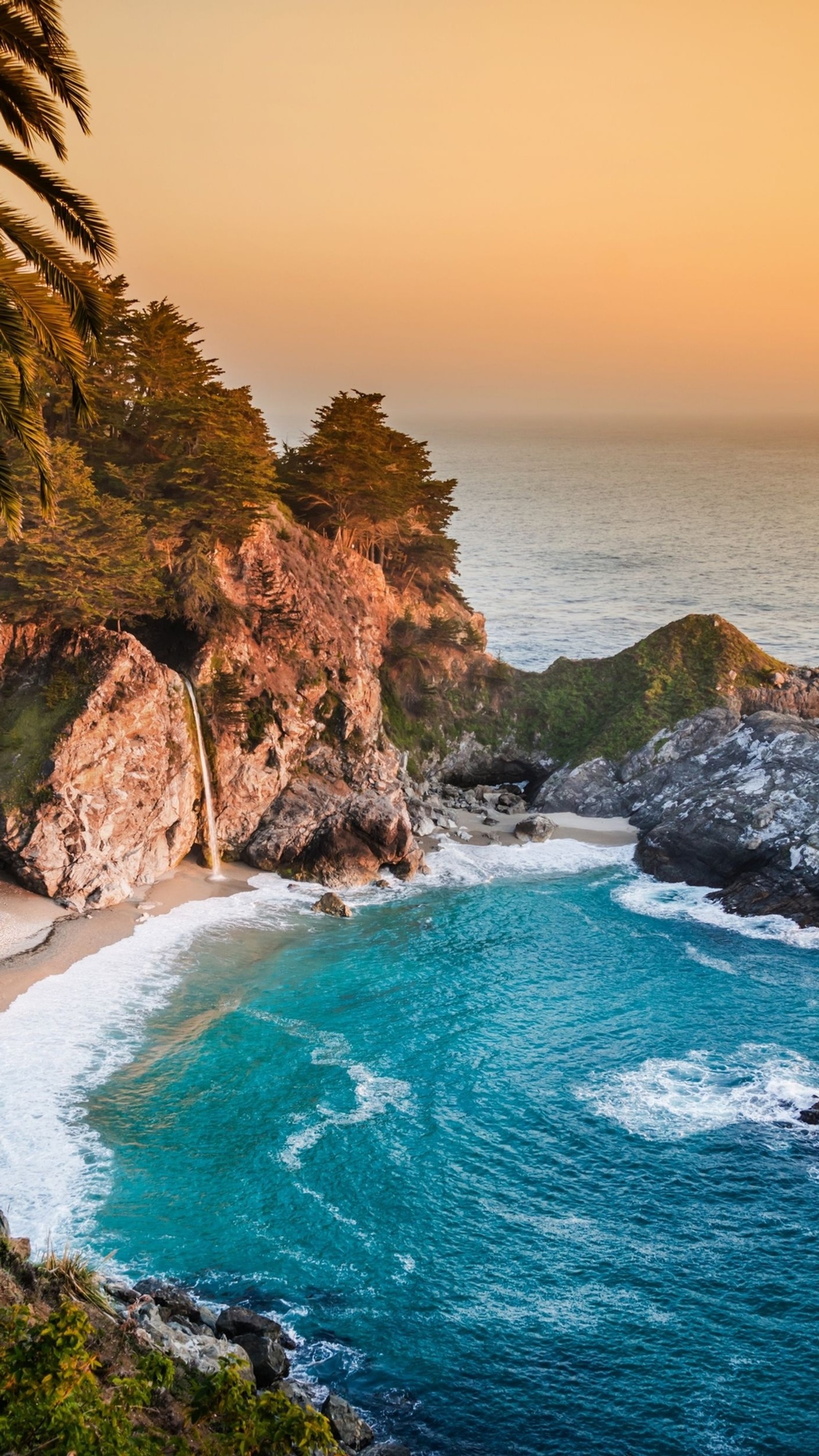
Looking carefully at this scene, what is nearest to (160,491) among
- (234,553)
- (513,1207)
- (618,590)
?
(234,553)

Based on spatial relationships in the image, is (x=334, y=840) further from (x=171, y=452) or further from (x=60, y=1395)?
(x=60, y=1395)

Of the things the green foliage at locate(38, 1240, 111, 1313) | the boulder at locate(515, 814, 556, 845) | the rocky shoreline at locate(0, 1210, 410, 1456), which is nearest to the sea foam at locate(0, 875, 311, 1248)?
the rocky shoreline at locate(0, 1210, 410, 1456)

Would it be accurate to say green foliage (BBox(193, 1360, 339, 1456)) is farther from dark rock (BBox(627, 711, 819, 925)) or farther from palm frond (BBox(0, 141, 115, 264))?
dark rock (BBox(627, 711, 819, 925))

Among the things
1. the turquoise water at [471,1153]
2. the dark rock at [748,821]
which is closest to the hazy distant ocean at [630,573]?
the dark rock at [748,821]

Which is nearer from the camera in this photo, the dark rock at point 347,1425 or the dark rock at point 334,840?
the dark rock at point 347,1425

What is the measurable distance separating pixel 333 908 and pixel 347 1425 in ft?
81.9

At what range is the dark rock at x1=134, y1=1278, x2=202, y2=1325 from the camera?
68.3 feet

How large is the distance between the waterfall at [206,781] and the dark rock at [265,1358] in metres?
26.4

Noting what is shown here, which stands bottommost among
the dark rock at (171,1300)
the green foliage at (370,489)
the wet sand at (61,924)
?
the dark rock at (171,1300)

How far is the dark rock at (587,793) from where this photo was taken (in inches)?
2165

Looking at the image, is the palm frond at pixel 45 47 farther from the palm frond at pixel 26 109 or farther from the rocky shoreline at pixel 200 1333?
the rocky shoreline at pixel 200 1333

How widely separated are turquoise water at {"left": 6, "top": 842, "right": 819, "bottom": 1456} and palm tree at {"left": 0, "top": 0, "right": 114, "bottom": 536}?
57.9 feet

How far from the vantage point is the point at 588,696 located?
202ft

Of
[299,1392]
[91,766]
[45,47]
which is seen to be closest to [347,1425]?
[299,1392]
